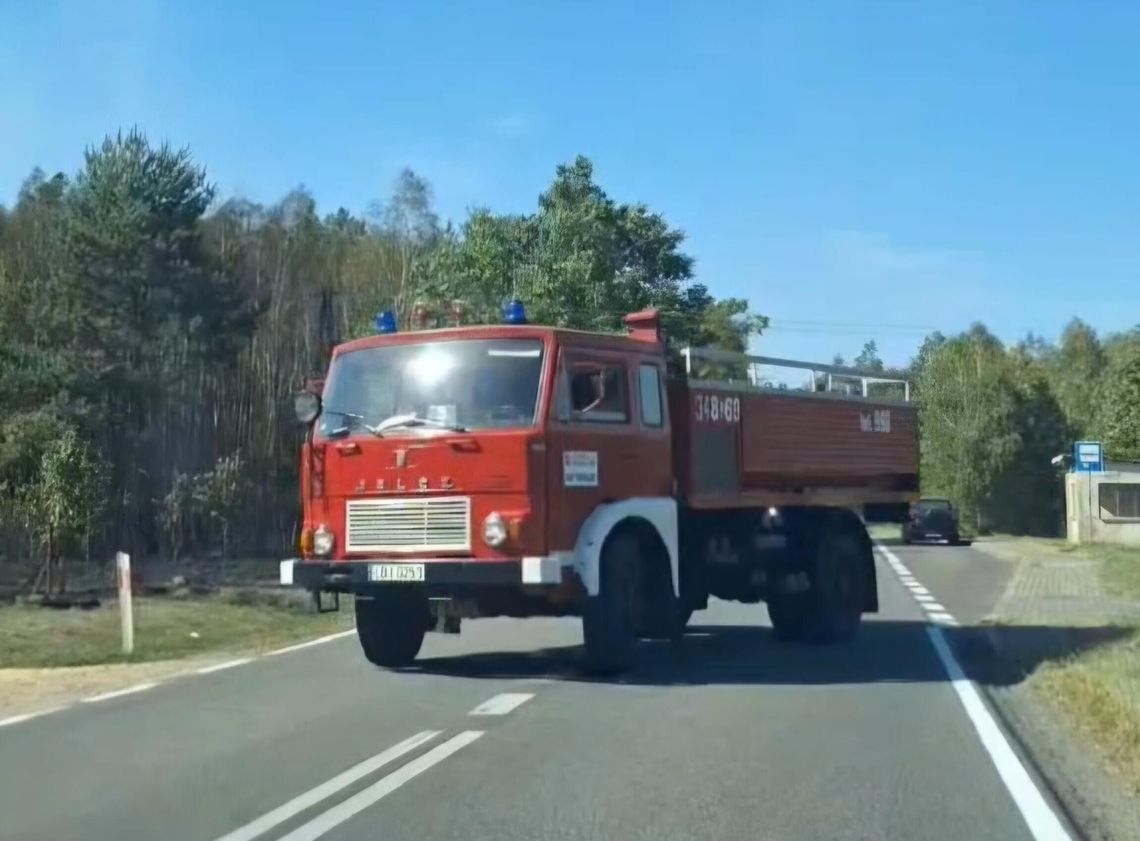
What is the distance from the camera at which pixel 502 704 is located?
12.3 meters

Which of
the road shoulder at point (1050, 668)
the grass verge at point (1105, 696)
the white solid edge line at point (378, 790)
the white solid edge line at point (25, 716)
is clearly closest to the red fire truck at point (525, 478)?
the white solid edge line at point (25, 716)

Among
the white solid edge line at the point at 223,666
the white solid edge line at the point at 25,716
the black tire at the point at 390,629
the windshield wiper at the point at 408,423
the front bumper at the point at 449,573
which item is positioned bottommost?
the white solid edge line at the point at 25,716

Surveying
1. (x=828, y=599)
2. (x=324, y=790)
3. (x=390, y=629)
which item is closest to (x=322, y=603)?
(x=390, y=629)

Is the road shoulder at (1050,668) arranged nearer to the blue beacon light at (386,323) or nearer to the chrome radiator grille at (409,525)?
the chrome radiator grille at (409,525)

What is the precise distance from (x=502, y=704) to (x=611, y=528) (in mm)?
2018

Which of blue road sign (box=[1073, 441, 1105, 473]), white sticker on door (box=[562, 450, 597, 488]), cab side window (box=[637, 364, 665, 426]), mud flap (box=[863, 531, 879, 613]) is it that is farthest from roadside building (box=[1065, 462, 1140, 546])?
white sticker on door (box=[562, 450, 597, 488])

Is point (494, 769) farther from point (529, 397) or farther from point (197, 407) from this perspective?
point (197, 407)

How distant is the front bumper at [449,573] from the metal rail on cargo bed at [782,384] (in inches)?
120

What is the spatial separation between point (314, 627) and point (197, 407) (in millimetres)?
28624

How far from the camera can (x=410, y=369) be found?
1370 centimetres

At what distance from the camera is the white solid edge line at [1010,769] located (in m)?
7.90

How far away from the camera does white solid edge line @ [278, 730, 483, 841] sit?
25.8 feet

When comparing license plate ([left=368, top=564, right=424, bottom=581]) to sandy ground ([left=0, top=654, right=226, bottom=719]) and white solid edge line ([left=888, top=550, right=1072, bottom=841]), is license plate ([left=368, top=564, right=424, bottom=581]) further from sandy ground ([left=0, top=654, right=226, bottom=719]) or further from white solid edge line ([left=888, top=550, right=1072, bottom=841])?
white solid edge line ([left=888, top=550, right=1072, bottom=841])

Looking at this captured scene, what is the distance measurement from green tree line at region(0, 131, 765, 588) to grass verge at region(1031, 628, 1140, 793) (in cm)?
1720
